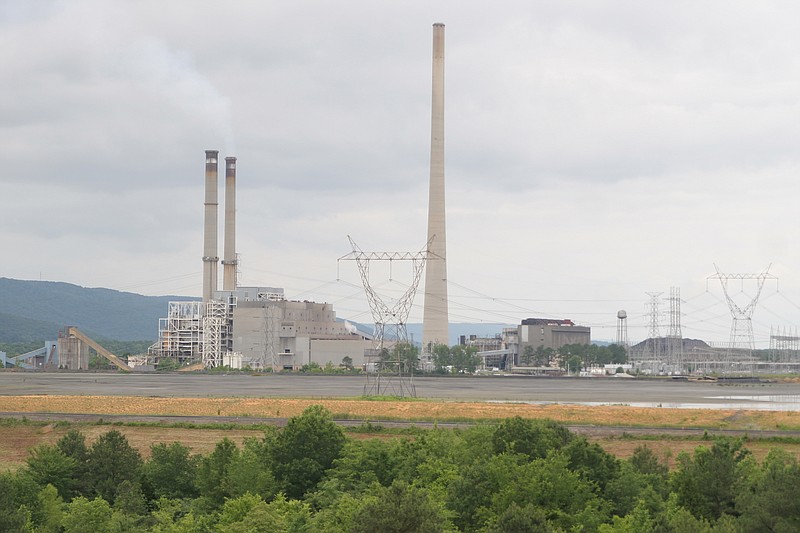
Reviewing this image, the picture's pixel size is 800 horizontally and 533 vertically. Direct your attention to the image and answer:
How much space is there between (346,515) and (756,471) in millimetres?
16981

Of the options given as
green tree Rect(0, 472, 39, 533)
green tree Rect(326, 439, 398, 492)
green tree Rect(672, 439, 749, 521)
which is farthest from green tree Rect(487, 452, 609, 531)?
green tree Rect(0, 472, 39, 533)

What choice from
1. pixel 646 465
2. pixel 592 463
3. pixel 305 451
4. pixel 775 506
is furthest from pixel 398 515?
pixel 646 465

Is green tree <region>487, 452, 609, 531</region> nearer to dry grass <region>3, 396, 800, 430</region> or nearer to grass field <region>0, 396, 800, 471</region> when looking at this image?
grass field <region>0, 396, 800, 471</region>

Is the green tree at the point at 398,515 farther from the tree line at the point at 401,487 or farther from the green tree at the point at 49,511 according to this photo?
the green tree at the point at 49,511

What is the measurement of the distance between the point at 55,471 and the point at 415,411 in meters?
43.9

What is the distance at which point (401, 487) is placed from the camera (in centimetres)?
3488

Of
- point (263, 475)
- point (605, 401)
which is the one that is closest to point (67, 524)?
point (263, 475)

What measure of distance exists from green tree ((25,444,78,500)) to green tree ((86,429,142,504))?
898 millimetres

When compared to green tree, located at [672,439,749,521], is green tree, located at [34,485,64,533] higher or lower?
lower

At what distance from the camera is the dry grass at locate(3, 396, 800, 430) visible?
84438 mm

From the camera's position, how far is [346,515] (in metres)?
38.4

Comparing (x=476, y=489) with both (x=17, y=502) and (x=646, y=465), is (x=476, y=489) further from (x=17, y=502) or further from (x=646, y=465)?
(x=17, y=502)

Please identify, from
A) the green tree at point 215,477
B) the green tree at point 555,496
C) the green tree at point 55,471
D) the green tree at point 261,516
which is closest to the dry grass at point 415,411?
the green tree at point 215,477

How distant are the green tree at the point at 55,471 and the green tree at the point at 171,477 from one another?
3458 mm
